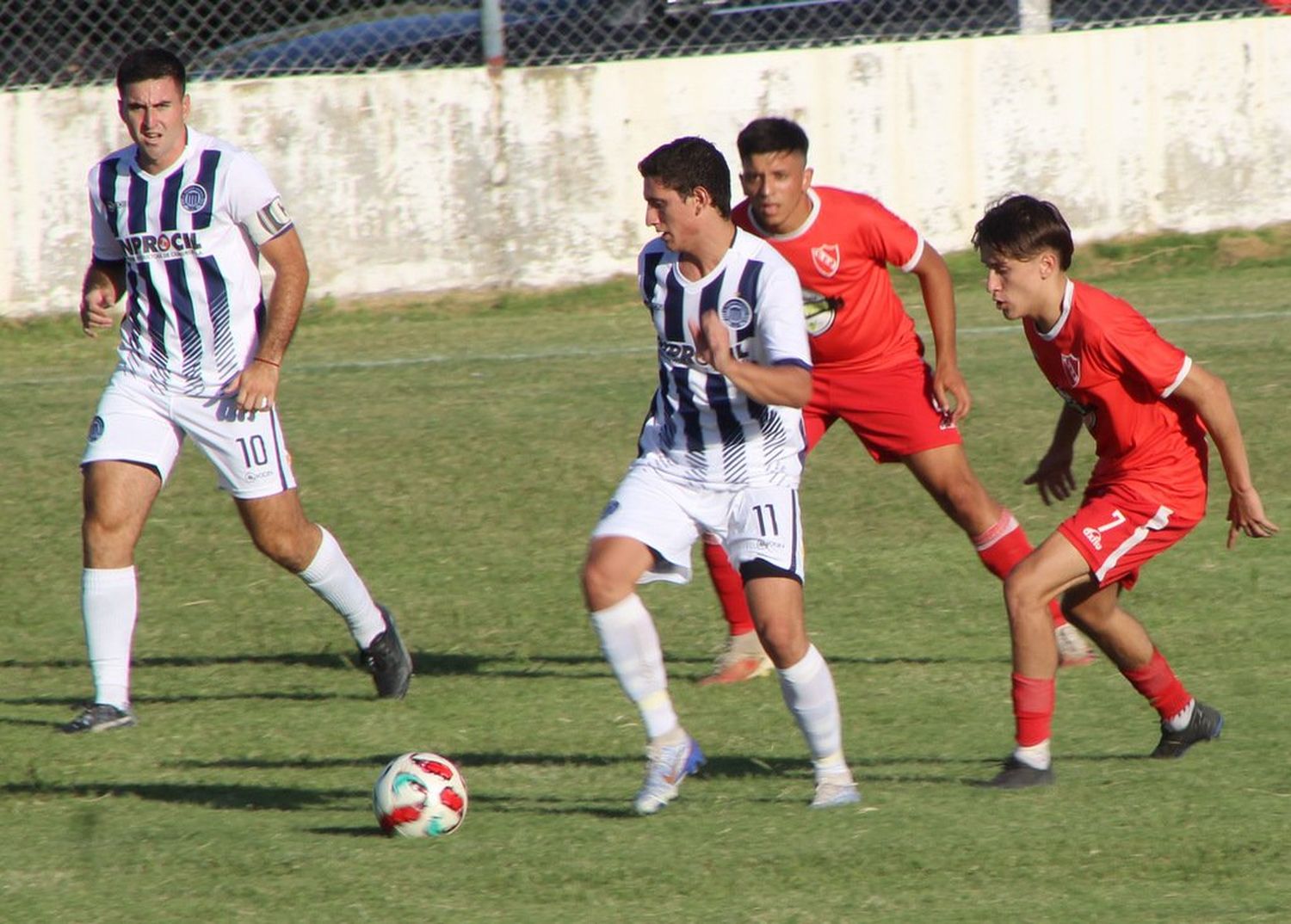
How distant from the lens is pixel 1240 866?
15.0ft

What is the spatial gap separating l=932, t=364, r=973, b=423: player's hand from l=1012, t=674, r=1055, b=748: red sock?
143 cm

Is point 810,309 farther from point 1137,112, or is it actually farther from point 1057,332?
point 1137,112

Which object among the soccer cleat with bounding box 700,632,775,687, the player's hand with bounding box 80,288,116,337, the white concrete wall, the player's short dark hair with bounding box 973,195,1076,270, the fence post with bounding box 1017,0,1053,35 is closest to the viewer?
the player's short dark hair with bounding box 973,195,1076,270

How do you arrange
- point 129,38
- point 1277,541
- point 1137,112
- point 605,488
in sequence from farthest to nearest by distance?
point 1137,112 → point 129,38 → point 605,488 → point 1277,541

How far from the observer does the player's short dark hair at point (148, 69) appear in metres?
Answer: 5.97

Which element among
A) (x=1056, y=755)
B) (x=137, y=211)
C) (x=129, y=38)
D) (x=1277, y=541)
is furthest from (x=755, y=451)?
(x=129, y=38)

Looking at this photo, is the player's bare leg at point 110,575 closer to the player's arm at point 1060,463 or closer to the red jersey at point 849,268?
the red jersey at point 849,268

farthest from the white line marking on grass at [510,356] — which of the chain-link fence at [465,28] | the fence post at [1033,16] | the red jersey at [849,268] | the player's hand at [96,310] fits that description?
the player's hand at [96,310]

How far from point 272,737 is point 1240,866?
2.86 meters

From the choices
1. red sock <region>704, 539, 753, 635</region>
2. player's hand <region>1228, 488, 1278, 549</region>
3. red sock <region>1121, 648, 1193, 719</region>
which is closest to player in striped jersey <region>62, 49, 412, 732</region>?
red sock <region>704, 539, 753, 635</region>

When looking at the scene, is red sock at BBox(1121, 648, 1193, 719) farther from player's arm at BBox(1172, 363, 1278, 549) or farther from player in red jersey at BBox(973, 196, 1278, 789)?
player's arm at BBox(1172, 363, 1278, 549)

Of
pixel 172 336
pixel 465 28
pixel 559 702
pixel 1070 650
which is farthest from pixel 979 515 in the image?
pixel 465 28

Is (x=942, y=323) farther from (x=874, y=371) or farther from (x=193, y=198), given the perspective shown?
(x=193, y=198)

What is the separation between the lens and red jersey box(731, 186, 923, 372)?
6.37m
